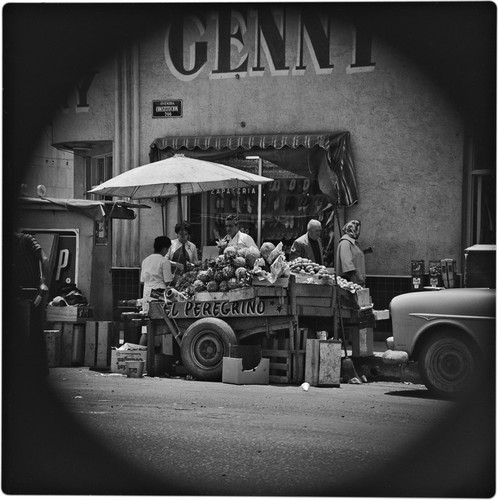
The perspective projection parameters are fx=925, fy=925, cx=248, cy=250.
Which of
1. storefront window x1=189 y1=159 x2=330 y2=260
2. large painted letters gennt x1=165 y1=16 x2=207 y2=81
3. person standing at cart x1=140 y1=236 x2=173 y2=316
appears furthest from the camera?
storefront window x1=189 y1=159 x2=330 y2=260

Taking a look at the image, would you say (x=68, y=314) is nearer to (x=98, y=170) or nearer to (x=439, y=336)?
(x=98, y=170)

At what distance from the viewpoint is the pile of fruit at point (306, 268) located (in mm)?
10295

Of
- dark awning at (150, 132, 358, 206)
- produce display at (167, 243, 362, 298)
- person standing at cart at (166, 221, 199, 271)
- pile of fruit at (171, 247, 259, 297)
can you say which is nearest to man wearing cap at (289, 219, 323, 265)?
produce display at (167, 243, 362, 298)

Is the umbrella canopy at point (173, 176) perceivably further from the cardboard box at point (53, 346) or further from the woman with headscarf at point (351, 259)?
the cardboard box at point (53, 346)

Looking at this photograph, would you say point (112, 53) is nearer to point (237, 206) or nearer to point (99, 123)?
point (99, 123)

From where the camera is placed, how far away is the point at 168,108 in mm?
13039

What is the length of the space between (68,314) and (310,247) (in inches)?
123

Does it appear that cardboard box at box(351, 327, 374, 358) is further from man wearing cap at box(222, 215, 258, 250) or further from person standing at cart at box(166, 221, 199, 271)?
person standing at cart at box(166, 221, 199, 271)

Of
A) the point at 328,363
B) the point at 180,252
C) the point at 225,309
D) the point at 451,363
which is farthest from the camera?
the point at 180,252

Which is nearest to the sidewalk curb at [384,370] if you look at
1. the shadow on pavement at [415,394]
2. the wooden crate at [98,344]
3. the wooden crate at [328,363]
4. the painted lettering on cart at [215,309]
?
the shadow on pavement at [415,394]

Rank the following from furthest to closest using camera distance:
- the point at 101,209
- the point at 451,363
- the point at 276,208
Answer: the point at 276,208, the point at 101,209, the point at 451,363

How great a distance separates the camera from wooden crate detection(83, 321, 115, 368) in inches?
437

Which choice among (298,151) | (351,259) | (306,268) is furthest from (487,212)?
(298,151)

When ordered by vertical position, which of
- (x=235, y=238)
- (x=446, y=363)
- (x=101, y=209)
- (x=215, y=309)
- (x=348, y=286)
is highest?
(x=101, y=209)
